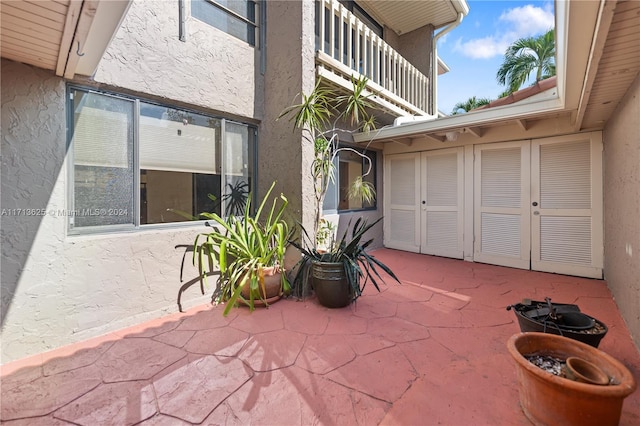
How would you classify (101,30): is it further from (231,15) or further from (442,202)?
(442,202)

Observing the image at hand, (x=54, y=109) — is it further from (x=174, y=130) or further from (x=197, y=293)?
(x=197, y=293)

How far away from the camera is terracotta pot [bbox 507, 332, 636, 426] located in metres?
1.56

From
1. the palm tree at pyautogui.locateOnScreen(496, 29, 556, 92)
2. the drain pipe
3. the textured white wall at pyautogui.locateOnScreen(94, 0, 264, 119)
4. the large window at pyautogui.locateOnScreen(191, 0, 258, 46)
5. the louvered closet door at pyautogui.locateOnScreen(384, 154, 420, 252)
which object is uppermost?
the palm tree at pyautogui.locateOnScreen(496, 29, 556, 92)

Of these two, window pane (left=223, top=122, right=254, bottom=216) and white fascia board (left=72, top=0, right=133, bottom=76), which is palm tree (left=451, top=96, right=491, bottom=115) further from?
white fascia board (left=72, top=0, right=133, bottom=76)

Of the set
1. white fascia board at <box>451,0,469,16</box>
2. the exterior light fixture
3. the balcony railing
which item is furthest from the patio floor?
white fascia board at <box>451,0,469,16</box>

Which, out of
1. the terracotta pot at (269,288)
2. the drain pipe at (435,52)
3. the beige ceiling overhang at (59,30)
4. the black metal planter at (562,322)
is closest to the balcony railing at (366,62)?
the drain pipe at (435,52)

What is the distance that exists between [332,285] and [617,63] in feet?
11.2

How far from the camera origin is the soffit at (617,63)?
1901 millimetres

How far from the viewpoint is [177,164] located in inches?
144

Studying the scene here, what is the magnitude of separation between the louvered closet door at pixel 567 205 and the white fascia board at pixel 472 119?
3.59 feet

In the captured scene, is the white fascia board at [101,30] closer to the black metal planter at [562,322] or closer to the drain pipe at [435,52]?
the black metal planter at [562,322]

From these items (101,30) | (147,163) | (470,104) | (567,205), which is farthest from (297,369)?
(470,104)

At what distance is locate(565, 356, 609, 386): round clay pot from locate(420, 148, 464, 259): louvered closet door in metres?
4.33

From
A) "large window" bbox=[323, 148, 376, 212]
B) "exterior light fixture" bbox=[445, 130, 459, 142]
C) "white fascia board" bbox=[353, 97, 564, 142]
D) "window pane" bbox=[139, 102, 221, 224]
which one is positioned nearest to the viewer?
"window pane" bbox=[139, 102, 221, 224]
